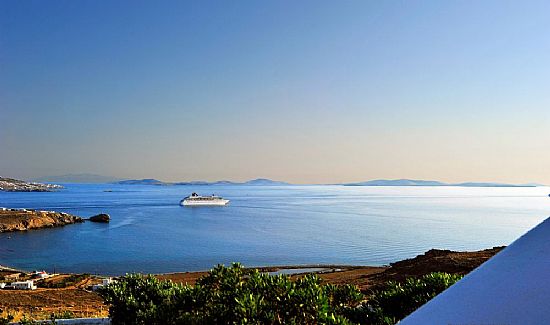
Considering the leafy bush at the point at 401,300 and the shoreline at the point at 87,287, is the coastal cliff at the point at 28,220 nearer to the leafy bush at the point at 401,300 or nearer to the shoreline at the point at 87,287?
the shoreline at the point at 87,287

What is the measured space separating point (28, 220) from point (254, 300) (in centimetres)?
6759

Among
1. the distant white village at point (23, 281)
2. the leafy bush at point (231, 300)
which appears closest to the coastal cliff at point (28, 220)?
the distant white village at point (23, 281)

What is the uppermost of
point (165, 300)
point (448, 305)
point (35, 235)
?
point (448, 305)

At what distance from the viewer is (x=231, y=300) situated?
529 cm

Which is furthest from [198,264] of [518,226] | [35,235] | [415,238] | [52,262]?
[518,226]

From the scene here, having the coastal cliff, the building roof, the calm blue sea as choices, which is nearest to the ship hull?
the calm blue sea

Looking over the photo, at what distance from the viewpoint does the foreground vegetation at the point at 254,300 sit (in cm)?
504

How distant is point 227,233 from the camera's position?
56594 millimetres

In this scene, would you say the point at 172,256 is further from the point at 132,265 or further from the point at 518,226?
the point at 518,226

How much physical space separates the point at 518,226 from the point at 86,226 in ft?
222

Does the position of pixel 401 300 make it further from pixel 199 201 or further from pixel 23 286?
pixel 199 201

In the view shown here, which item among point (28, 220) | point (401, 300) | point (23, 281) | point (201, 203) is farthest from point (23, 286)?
point (201, 203)

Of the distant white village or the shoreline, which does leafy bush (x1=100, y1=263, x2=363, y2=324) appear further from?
the distant white village

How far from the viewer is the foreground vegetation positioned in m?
5.04
